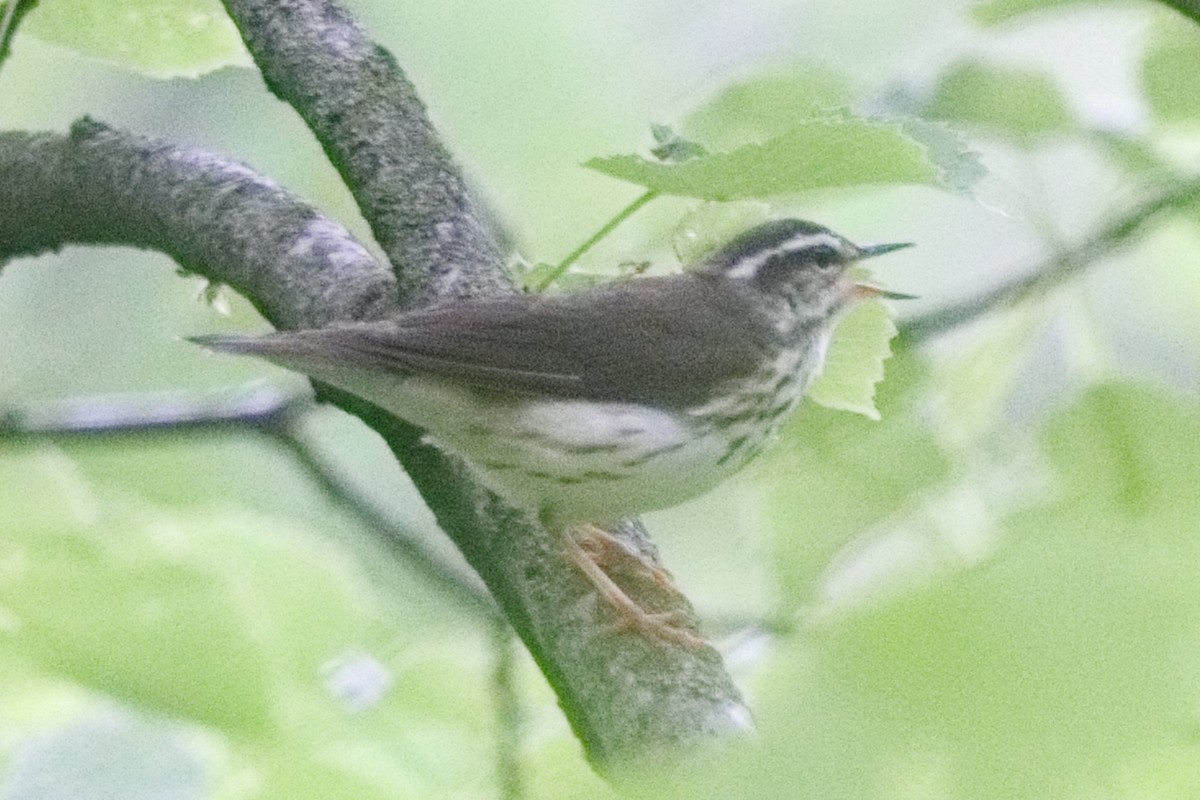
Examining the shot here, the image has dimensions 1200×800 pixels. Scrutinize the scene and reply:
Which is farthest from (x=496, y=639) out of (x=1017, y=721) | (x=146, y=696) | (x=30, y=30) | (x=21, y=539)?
(x=1017, y=721)

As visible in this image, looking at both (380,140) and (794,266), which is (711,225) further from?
(794,266)

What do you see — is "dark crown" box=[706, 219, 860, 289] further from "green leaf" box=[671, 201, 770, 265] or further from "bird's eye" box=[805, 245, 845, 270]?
"green leaf" box=[671, 201, 770, 265]

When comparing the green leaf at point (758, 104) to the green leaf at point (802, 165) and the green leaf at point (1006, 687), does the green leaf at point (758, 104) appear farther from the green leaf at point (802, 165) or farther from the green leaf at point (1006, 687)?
the green leaf at point (1006, 687)

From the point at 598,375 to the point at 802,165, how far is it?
2.11 feet

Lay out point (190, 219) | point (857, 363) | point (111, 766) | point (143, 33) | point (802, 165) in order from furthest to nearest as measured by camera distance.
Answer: point (190, 219) → point (143, 33) → point (857, 363) → point (802, 165) → point (111, 766)

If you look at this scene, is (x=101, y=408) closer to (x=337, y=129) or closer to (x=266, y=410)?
(x=266, y=410)

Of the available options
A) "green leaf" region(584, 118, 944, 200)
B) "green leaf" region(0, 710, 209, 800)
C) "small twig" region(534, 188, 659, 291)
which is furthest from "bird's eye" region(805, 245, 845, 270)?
"green leaf" region(0, 710, 209, 800)

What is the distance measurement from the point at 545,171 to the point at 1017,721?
2.16m

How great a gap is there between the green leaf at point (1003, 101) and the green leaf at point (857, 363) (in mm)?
274

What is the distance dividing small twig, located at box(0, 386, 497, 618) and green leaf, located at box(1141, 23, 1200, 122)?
0.81 meters

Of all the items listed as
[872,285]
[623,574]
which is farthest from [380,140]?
[872,285]

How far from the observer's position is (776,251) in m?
1.81

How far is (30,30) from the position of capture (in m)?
1.34

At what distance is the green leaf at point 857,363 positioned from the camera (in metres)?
1.19
